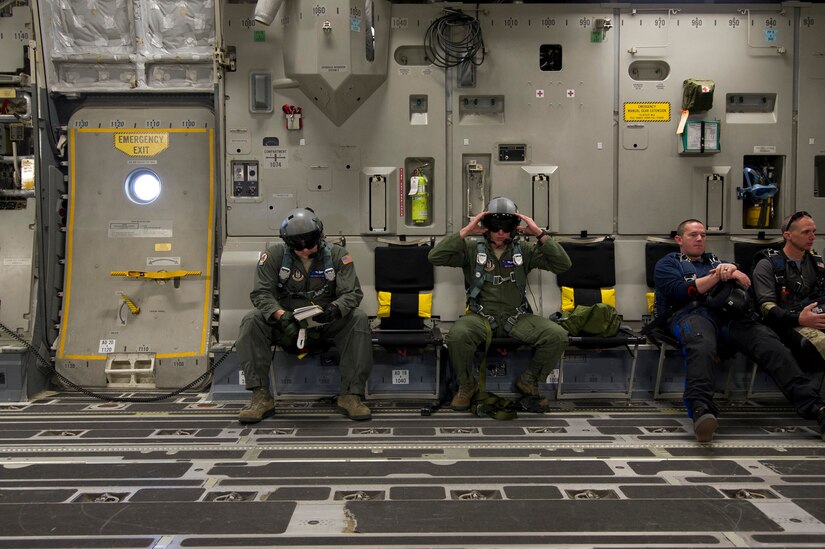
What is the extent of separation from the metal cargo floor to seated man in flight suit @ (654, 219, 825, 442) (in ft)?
0.77

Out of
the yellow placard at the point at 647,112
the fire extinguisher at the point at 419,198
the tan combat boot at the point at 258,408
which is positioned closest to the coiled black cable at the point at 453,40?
the fire extinguisher at the point at 419,198

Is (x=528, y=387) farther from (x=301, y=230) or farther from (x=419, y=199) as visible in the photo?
(x=301, y=230)

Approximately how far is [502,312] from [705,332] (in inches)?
55.2

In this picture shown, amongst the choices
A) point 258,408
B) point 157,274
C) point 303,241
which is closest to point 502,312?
point 303,241

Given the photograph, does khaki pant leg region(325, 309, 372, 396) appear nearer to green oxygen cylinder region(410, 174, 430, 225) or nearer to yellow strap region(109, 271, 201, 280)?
green oxygen cylinder region(410, 174, 430, 225)

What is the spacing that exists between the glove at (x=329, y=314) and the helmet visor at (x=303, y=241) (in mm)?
506

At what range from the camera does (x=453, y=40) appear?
524 centimetres

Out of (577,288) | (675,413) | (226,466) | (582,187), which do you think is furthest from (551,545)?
(582,187)

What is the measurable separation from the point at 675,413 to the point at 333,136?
3477 millimetres

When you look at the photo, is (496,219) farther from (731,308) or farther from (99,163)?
(99,163)

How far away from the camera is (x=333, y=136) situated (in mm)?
5309

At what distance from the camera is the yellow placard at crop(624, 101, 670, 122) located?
17.4ft

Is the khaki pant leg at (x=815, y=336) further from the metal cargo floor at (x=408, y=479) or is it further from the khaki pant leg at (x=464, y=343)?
the khaki pant leg at (x=464, y=343)

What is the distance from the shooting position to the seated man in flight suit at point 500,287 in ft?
14.7
